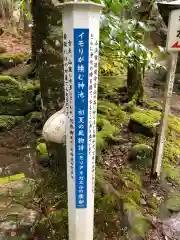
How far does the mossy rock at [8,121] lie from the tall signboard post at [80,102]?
451 cm

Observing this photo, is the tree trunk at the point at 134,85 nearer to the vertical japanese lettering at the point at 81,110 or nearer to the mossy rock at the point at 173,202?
the mossy rock at the point at 173,202

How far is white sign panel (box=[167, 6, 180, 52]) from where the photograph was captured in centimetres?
418

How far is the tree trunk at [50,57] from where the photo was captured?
2900 mm

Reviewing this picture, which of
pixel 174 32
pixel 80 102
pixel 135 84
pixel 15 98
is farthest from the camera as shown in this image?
pixel 135 84

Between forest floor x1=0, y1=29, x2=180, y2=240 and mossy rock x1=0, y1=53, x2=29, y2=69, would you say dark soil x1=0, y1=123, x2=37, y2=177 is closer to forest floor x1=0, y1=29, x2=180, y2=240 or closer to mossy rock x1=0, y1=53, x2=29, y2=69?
forest floor x1=0, y1=29, x2=180, y2=240

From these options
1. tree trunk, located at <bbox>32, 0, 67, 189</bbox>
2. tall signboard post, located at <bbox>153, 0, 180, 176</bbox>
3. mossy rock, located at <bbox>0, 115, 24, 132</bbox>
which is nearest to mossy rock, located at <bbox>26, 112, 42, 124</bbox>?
mossy rock, located at <bbox>0, 115, 24, 132</bbox>

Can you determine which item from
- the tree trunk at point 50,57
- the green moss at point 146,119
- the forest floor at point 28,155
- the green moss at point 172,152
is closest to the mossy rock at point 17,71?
the forest floor at point 28,155

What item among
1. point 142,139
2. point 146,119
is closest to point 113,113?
point 146,119

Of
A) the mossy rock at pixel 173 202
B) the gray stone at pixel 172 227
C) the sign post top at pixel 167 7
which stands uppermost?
the sign post top at pixel 167 7

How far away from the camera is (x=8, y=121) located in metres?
6.84

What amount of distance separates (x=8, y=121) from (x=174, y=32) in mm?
4369

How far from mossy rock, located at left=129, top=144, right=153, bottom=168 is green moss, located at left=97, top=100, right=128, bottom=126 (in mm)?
1365

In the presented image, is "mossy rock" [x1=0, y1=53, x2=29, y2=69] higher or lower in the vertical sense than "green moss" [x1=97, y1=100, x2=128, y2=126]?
higher

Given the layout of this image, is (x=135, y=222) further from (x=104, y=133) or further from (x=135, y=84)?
(x=135, y=84)
